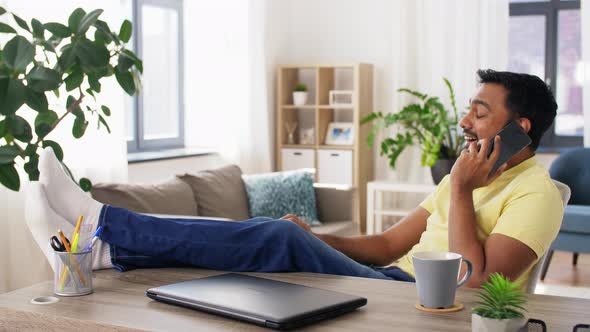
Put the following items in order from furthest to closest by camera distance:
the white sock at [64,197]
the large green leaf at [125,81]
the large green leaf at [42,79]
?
the large green leaf at [125,81] < the large green leaf at [42,79] < the white sock at [64,197]

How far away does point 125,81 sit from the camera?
2.53 metres

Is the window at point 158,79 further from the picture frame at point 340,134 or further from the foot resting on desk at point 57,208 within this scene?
the foot resting on desk at point 57,208

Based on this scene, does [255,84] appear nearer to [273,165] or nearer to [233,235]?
[273,165]

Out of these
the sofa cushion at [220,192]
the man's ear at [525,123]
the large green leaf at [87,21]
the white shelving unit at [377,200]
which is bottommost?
the white shelving unit at [377,200]

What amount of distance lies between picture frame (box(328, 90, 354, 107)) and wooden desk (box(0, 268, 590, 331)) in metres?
4.49

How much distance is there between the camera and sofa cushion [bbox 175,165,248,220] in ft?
13.1

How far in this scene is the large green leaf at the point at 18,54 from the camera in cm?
215

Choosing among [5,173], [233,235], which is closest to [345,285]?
[233,235]

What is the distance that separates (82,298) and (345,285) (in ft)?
1.73

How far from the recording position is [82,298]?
57.5 inches

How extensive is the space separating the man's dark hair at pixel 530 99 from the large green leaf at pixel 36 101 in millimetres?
1361

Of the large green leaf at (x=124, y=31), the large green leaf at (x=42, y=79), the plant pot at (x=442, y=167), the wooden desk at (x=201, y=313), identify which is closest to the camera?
the wooden desk at (x=201, y=313)

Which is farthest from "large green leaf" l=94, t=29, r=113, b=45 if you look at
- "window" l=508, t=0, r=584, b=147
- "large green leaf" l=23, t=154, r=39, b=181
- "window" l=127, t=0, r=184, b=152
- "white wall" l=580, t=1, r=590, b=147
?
"window" l=508, t=0, r=584, b=147

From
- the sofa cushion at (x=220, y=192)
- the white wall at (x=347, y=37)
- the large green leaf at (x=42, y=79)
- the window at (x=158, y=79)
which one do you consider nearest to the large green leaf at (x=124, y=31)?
the large green leaf at (x=42, y=79)
